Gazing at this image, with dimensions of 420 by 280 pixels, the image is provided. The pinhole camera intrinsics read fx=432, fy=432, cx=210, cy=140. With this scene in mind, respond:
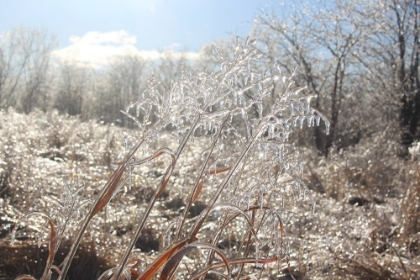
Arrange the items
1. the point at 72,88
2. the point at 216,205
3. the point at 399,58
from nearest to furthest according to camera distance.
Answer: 1. the point at 216,205
2. the point at 399,58
3. the point at 72,88

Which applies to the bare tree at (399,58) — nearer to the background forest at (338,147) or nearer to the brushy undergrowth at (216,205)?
the background forest at (338,147)

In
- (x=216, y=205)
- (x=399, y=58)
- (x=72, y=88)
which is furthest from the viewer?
(x=72, y=88)

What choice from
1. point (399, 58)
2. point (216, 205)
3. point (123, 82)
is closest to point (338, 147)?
point (399, 58)

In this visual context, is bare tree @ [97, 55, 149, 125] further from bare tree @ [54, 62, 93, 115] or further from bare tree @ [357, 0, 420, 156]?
bare tree @ [357, 0, 420, 156]

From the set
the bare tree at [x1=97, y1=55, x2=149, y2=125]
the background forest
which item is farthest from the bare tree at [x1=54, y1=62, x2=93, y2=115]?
the background forest

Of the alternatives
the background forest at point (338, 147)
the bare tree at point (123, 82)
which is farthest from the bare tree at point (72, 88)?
the background forest at point (338, 147)

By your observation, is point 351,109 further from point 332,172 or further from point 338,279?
point 338,279

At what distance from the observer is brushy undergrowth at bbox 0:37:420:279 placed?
3.46ft

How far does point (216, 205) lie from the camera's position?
1.06 metres

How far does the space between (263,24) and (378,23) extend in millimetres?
4011

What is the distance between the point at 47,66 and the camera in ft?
173

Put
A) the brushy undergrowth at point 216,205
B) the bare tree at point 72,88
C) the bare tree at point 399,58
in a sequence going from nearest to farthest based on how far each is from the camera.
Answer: the brushy undergrowth at point 216,205 → the bare tree at point 399,58 → the bare tree at point 72,88

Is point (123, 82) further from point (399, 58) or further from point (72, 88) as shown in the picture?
point (399, 58)

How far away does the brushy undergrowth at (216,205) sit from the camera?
1.06 meters
